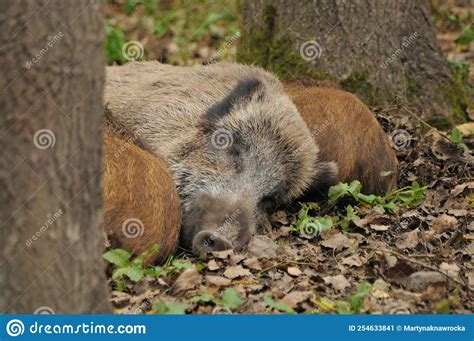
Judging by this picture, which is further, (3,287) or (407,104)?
(407,104)

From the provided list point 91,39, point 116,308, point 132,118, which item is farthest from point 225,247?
point 91,39

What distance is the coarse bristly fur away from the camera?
21.7 ft

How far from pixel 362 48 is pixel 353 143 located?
4.24 ft

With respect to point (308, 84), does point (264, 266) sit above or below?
below

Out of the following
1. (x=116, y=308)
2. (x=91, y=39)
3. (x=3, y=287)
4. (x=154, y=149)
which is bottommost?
(x=116, y=308)

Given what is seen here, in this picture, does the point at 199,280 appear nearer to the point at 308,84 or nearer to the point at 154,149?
the point at 154,149

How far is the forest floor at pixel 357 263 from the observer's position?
4973 mm

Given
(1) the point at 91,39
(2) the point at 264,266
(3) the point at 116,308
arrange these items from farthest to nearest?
(2) the point at 264,266, (3) the point at 116,308, (1) the point at 91,39

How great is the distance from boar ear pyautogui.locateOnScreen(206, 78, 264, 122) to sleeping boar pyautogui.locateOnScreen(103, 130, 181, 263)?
0.98 metres

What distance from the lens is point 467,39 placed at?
34.9 ft

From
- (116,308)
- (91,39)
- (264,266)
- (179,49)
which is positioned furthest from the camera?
(179,49)

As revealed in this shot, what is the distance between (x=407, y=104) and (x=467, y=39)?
2782mm

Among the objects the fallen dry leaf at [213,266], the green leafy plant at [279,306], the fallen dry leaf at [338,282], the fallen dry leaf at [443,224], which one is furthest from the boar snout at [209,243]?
the fallen dry leaf at [443,224]

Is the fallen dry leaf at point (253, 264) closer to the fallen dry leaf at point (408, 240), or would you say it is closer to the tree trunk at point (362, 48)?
the fallen dry leaf at point (408, 240)
